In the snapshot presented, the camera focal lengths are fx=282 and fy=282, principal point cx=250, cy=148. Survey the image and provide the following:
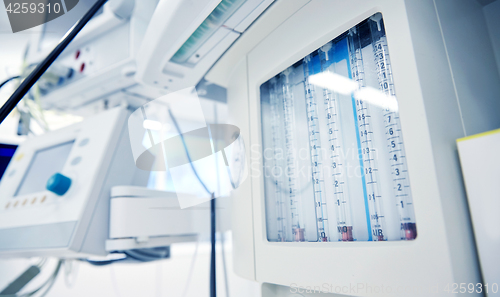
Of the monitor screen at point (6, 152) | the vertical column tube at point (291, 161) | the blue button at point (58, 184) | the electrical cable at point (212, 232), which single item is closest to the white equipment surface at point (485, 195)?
the vertical column tube at point (291, 161)

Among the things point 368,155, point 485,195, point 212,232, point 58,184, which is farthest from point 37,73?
point 485,195

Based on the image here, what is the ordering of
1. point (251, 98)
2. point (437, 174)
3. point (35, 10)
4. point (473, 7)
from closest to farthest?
point (437, 174) → point (473, 7) → point (251, 98) → point (35, 10)

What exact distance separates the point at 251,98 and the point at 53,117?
94cm

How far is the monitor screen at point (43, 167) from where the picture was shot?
84cm

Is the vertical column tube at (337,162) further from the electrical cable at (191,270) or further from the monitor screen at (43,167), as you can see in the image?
the monitor screen at (43,167)

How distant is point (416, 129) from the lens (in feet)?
1.14

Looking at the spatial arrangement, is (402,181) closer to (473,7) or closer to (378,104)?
(378,104)

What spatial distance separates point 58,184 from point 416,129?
2.44 feet

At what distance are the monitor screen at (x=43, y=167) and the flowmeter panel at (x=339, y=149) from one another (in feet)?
2.11

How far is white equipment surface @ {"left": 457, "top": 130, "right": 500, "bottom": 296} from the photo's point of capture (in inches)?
12.1

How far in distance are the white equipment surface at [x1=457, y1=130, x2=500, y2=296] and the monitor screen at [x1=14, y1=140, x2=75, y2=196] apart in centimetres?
95

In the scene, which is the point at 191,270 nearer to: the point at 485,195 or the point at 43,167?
the point at 43,167

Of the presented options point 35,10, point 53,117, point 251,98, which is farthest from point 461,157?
point 53,117

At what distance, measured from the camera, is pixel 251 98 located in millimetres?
646
